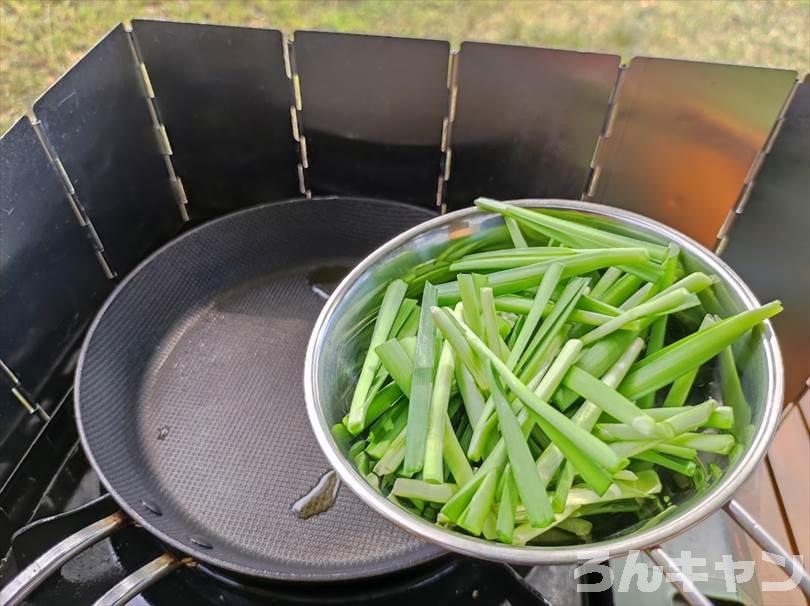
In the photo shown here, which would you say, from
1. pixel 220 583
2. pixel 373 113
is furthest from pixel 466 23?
pixel 220 583

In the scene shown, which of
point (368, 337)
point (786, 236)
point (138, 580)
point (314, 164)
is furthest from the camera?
point (314, 164)

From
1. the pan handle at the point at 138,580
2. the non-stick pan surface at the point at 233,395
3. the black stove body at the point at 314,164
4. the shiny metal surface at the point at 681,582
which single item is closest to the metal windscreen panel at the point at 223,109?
the black stove body at the point at 314,164

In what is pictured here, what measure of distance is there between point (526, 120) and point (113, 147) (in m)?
0.93

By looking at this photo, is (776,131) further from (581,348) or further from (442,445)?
(442,445)

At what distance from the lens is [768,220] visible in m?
1.45

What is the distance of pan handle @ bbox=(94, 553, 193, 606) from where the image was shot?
942 mm

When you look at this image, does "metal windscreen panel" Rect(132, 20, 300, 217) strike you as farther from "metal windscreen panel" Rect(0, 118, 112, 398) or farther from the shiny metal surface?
the shiny metal surface

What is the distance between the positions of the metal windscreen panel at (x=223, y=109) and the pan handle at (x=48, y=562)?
944mm

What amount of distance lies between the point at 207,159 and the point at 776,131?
129cm

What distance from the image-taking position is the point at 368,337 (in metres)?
1.14

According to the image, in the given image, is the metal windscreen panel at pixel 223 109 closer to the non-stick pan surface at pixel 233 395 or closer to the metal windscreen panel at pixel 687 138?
the non-stick pan surface at pixel 233 395

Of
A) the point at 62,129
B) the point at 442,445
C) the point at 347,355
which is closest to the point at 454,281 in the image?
the point at 347,355

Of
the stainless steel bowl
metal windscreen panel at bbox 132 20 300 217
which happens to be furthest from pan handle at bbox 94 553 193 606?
metal windscreen panel at bbox 132 20 300 217

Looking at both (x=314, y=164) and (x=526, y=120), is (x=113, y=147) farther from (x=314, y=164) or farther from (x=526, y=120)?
(x=526, y=120)
